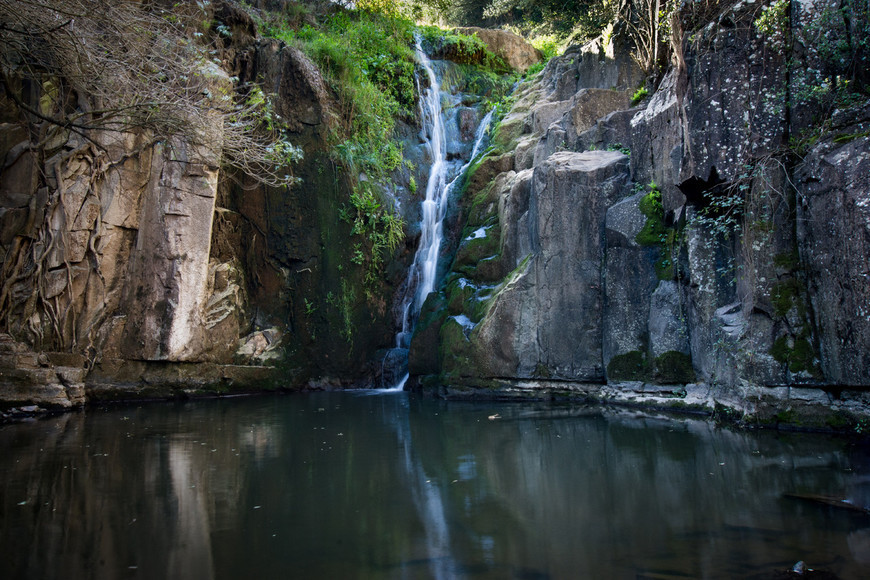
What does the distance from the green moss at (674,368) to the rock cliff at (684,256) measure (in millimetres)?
19

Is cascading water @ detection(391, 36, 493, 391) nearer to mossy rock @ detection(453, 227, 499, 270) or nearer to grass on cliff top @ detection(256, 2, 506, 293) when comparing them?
grass on cliff top @ detection(256, 2, 506, 293)

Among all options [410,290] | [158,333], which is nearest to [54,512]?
[158,333]

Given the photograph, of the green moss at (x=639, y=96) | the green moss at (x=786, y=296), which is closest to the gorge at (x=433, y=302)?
the green moss at (x=786, y=296)

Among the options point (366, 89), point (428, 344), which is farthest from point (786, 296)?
point (366, 89)

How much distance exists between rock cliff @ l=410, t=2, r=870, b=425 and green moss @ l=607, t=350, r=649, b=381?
23 mm

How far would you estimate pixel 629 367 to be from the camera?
9.46m

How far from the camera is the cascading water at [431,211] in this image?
14.0 metres

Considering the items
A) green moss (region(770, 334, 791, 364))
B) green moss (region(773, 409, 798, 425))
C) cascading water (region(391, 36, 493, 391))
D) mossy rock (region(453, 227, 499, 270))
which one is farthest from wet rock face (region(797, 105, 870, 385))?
cascading water (region(391, 36, 493, 391))

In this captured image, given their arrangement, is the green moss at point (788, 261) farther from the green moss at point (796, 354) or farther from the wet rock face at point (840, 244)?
the green moss at point (796, 354)

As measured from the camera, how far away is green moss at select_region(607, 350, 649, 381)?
9.32 meters

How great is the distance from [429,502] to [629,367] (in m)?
5.93

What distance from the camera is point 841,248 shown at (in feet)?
21.7

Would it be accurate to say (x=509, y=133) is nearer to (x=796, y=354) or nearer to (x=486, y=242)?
(x=486, y=242)

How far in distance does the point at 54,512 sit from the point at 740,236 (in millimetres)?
8234
